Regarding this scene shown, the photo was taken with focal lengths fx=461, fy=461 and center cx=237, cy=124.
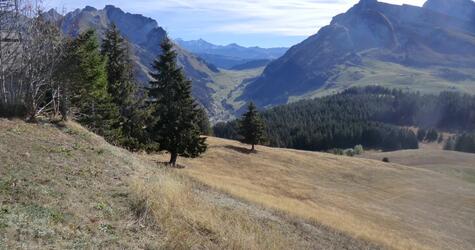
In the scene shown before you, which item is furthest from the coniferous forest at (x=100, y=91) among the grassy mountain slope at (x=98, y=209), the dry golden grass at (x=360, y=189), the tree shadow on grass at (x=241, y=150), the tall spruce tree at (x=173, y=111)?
the tree shadow on grass at (x=241, y=150)

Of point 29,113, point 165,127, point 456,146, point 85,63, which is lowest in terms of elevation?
point 456,146

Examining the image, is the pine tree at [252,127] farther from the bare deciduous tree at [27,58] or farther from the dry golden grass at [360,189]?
the bare deciduous tree at [27,58]

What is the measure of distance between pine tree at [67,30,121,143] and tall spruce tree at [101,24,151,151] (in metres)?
1.83

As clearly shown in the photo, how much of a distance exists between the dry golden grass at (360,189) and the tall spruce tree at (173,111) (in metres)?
2.93

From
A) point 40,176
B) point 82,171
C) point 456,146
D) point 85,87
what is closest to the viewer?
point 40,176

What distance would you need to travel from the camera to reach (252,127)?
64.7 metres

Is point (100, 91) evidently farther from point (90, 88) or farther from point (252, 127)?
point (252, 127)

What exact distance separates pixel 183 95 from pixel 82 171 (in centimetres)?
2756

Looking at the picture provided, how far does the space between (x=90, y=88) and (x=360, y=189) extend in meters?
38.7

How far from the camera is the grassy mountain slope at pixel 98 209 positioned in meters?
8.80

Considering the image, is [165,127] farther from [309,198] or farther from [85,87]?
[309,198]

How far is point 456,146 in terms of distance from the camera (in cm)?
14725

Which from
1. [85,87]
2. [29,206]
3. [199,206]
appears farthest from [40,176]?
[85,87]

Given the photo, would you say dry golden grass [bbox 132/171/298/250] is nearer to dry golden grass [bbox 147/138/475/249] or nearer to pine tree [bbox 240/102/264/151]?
dry golden grass [bbox 147/138/475/249]
